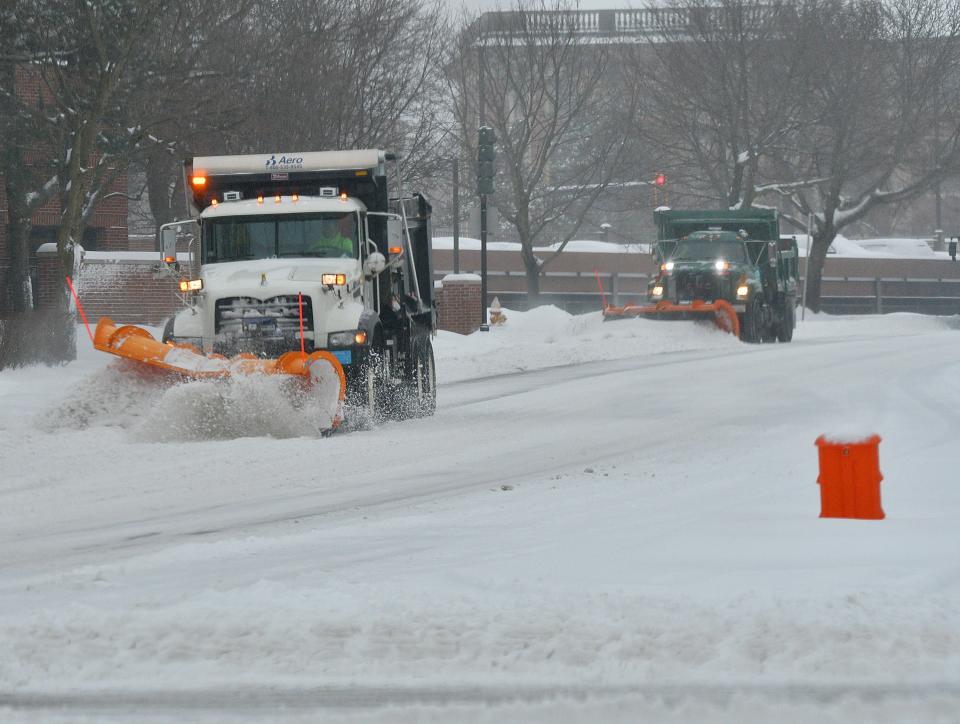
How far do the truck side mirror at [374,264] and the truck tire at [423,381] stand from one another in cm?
148

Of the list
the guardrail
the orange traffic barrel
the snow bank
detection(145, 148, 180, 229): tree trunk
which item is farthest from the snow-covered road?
the guardrail

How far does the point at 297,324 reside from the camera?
13195mm

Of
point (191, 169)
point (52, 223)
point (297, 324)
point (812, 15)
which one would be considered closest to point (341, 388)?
point (297, 324)

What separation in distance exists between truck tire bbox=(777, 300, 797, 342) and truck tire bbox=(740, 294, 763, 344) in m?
2.29

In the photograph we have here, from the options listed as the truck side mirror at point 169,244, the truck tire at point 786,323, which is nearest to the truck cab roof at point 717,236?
the truck tire at point 786,323

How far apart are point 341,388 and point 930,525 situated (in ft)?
19.7

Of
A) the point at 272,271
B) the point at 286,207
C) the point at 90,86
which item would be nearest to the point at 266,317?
the point at 272,271

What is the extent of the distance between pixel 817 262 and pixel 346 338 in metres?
34.6

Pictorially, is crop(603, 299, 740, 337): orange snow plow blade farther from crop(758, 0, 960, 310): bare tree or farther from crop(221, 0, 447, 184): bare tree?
crop(758, 0, 960, 310): bare tree

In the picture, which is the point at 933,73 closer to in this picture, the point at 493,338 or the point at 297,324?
the point at 493,338

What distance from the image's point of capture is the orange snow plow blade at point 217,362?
1195 centimetres

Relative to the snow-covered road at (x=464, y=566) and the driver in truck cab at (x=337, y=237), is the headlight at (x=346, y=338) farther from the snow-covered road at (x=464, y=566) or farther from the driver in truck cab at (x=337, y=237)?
the driver in truck cab at (x=337, y=237)

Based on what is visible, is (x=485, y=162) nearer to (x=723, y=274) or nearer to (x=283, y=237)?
(x=723, y=274)

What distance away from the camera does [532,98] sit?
132ft
